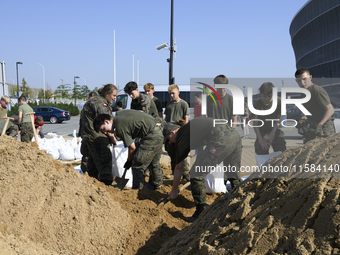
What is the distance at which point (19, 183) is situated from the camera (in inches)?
125

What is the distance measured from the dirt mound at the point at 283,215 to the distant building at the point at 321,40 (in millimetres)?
31560

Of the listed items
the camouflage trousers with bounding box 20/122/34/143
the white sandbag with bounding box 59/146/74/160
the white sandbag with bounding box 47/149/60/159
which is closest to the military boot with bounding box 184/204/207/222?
the white sandbag with bounding box 59/146/74/160

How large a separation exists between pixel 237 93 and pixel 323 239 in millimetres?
3029

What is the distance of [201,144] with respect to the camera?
3.52 m

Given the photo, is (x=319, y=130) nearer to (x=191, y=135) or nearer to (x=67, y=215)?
(x=191, y=135)

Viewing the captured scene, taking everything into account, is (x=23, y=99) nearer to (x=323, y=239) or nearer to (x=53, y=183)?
(x=53, y=183)

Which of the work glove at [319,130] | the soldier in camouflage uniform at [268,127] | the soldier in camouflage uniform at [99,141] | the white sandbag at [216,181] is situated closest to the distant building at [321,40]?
the soldier in camouflage uniform at [268,127]

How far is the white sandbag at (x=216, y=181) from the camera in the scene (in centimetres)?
413

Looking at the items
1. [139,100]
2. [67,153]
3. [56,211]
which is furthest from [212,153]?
[67,153]

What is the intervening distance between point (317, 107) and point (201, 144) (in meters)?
1.76

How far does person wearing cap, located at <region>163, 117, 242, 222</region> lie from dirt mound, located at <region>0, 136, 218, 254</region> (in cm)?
54

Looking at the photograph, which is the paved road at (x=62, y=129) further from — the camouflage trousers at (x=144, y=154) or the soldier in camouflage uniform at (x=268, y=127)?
the soldier in camouflage uniform at (x=268, y=127)

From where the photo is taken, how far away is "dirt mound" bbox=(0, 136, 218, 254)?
2.72 metres

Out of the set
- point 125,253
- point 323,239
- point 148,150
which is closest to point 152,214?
point 125,253
